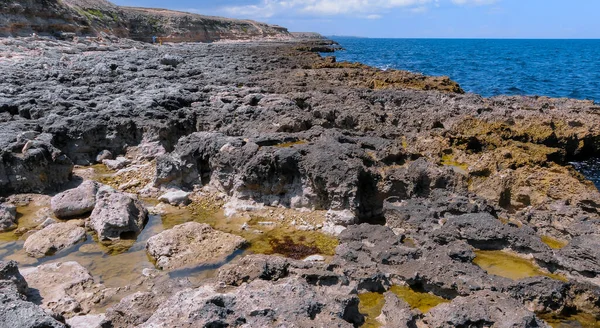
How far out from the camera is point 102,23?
6353 centimetres

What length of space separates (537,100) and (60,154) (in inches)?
779

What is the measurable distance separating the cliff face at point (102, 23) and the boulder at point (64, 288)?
43201 mm

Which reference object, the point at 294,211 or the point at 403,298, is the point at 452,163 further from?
the point at 403,298

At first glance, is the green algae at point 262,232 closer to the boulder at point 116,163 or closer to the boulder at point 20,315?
the boulder at point 116,163

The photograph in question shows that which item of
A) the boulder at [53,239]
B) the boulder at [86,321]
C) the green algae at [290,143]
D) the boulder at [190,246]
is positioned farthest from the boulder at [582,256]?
the boulder at [53,239]

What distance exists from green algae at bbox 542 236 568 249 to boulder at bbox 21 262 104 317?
8686mm

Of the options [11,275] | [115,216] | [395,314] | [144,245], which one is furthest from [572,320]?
[115,216]

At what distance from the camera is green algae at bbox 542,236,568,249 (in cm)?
837

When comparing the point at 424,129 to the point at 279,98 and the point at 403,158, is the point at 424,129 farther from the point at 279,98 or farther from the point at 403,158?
the point at 279,98

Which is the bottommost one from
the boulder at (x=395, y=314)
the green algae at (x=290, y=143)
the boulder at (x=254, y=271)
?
the boulder at (x=395, y=314)

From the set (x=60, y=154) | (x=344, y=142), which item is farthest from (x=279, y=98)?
(x=60, y=154)

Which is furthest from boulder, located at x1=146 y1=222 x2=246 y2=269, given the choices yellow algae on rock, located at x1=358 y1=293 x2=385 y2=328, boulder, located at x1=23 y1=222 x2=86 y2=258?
yellow algae on rock, located at x1=358 y1=293 x2=385 y2=328

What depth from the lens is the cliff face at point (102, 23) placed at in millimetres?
43062

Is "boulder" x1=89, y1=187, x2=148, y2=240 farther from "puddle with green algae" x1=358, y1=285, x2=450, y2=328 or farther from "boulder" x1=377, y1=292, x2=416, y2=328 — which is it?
"boulder" x1=377, y1=292, x2=416, y2=328
